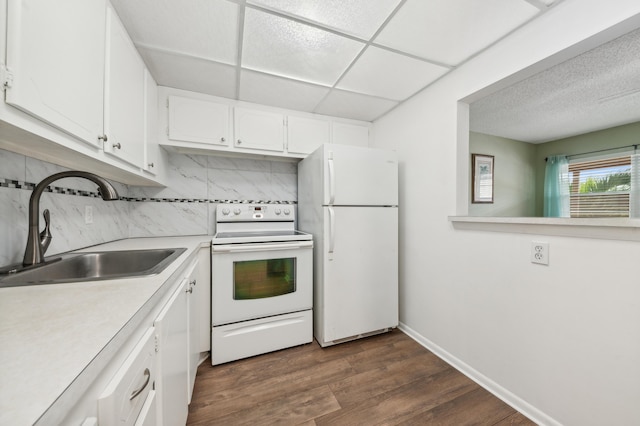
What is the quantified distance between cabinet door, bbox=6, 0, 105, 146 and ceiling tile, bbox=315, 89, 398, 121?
5.08 ft

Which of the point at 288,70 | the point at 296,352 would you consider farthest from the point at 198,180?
the point at 296,352

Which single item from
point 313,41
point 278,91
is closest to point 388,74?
point 313,41

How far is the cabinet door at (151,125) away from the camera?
63.6 inches

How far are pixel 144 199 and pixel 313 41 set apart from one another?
79.1 inches

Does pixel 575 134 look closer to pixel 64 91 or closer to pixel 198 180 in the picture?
pixel 198 180

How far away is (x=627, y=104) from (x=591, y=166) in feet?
4.27

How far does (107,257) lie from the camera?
1305mm

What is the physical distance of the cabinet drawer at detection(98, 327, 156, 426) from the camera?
1.39 ft

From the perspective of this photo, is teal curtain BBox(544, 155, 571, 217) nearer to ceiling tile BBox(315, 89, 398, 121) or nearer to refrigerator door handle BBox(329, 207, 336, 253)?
ceiling tile BBox(315, 89, 398, 121)

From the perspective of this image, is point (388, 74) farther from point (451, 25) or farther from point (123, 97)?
point (123, 97)

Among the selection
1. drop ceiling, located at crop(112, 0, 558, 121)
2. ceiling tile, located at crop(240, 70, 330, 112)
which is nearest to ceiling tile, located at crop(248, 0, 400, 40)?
drop ceiling, located at crop(112, 0, 558, 121)

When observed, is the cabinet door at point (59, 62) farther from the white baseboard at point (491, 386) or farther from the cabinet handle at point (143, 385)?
the white baseboard at point (491, 386)

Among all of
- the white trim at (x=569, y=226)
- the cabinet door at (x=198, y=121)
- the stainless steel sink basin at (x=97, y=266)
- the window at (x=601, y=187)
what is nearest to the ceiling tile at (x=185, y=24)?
the cabinet door at (x=198, y=121)

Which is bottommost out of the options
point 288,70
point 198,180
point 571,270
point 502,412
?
point 502,412
